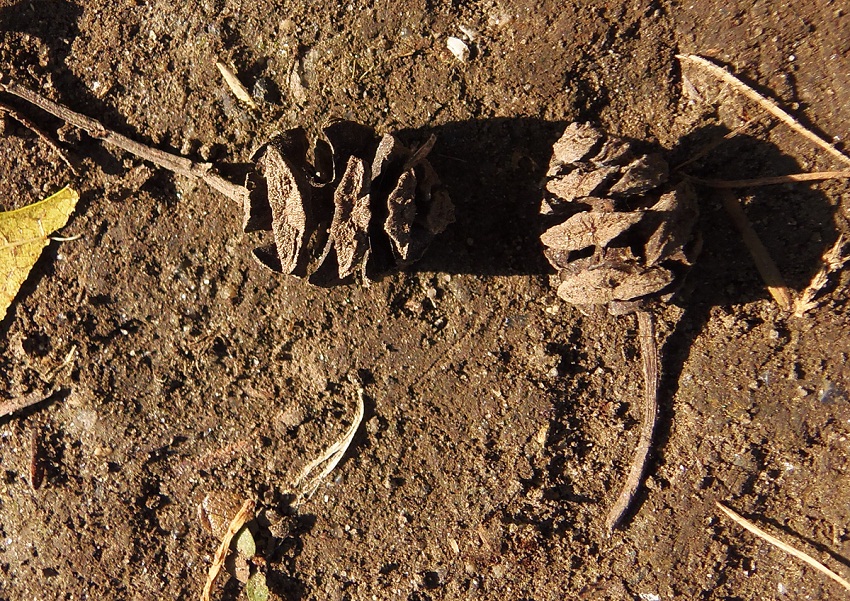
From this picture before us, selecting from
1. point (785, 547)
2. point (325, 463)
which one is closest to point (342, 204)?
point (325, 463)

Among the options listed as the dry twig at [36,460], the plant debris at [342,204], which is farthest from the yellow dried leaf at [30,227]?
the plant debris at [342,204]

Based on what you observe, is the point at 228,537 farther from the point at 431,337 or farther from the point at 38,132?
the point at 38,132

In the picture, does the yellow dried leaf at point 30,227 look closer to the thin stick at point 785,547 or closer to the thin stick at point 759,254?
the thin stick at point 759,254

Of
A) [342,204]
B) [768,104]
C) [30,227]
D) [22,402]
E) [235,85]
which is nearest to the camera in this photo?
[342,204]

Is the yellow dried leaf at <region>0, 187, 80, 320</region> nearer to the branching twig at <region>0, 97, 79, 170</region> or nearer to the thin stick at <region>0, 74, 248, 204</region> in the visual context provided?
the branching twig at <region>0, 97, 79, 170</region>

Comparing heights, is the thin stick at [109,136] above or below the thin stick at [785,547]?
above

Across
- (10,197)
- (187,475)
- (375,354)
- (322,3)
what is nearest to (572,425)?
(375,354)

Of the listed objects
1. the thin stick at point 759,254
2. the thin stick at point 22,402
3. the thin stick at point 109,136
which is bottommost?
the thin stick at point 22,402
